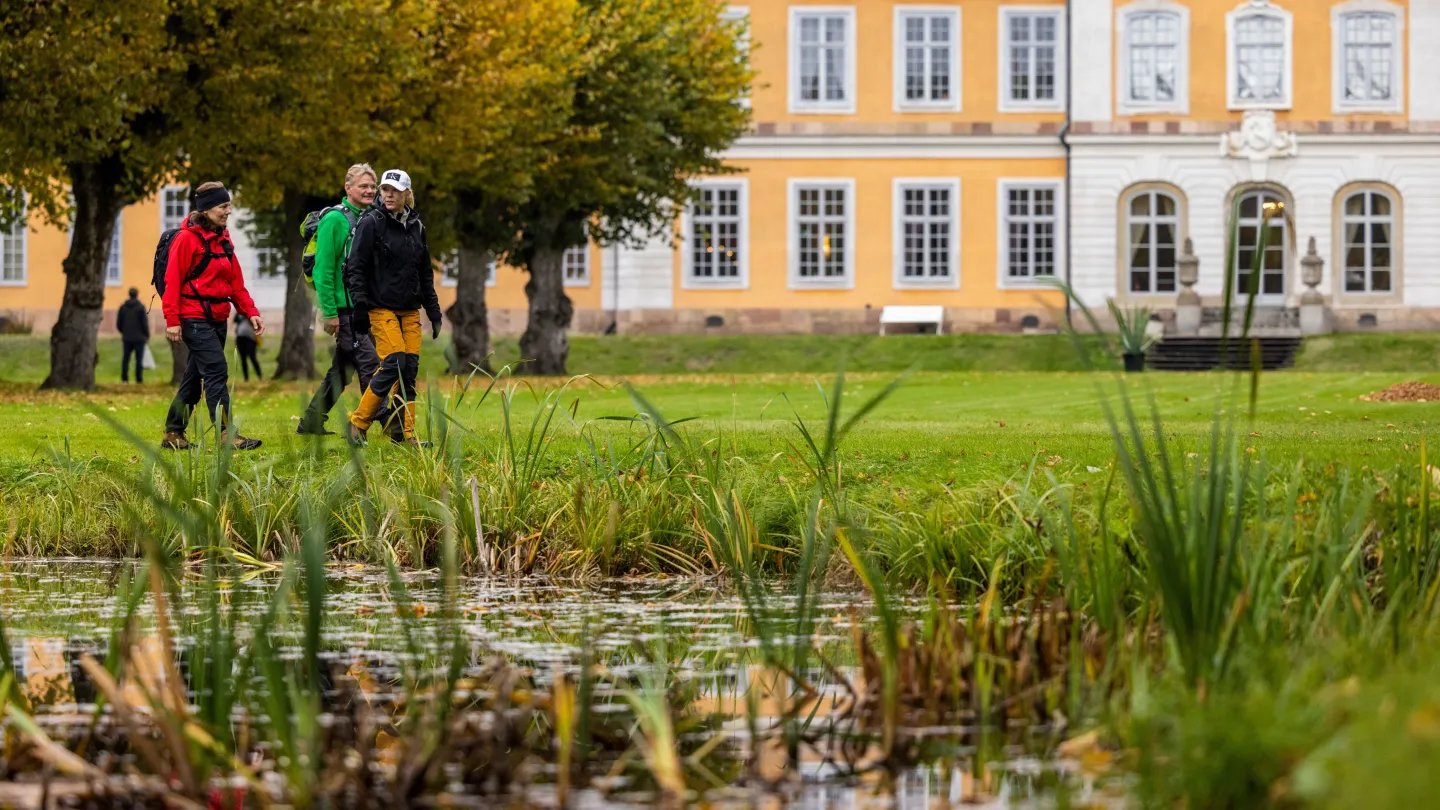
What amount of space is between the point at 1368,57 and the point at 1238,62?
8.92 feet

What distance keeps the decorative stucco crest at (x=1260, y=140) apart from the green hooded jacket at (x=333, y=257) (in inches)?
1390

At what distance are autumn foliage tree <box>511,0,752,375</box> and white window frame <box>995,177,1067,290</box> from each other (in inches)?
471

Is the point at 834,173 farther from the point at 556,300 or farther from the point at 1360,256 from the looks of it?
the point at 556,300

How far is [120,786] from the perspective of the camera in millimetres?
4258

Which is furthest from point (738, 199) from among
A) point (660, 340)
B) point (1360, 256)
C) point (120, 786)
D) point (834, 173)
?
point (120, 786)

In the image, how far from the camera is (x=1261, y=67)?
45.1 metres

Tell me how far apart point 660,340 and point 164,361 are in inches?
336

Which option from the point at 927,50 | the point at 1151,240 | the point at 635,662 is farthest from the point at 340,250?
the point at 1151,240

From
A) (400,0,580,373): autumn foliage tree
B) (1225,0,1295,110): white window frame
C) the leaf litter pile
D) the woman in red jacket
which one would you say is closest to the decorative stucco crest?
(1225,0,1295,110): white window frame

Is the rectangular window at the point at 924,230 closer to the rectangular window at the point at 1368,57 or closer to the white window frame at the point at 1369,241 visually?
the white window frame at the point at 1369,241

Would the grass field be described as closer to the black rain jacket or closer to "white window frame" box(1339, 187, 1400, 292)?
the black rain jacket

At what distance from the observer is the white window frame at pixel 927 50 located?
4522 cm

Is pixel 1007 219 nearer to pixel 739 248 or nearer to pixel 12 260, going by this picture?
pixel 739 248

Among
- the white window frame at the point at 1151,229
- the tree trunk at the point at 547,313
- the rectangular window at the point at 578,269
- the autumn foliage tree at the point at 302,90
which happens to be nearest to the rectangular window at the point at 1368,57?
the white window frame at the point at 1151,229
